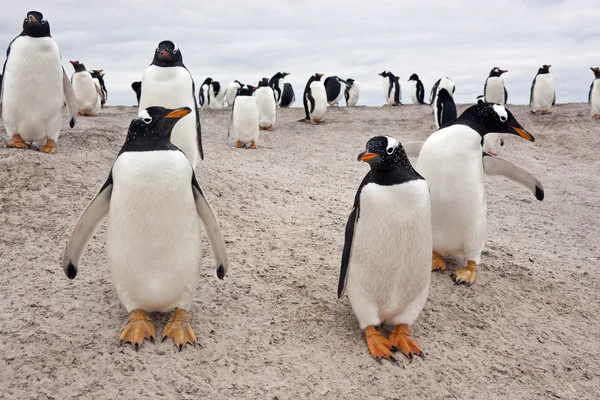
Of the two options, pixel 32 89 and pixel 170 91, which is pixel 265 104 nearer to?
pixel 32 89

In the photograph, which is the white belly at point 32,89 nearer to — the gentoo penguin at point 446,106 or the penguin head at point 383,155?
the penguin head at point 383,155

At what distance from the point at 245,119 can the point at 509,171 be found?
245 inches

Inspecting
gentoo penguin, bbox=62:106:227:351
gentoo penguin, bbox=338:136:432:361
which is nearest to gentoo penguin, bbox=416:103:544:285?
gentoo penguin, bbox=338:136:432:361

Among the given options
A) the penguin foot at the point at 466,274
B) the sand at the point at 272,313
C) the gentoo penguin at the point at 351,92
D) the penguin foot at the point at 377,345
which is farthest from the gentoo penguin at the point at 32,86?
the gentoo penguin at the point at 351,92

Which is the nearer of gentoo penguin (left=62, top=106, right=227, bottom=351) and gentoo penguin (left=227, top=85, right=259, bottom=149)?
gentoo penguin (left=62, top=106, right=227, bottom=351)

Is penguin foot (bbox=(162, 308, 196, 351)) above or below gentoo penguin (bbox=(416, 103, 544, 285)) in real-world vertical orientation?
below

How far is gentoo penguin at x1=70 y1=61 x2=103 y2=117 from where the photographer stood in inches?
491

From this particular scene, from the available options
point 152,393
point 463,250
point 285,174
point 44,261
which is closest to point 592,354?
point 463,250

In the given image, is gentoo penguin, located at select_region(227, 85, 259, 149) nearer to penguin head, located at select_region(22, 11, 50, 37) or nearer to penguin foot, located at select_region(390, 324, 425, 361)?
penguin head, located at select_region(22, 11, 50, 37)

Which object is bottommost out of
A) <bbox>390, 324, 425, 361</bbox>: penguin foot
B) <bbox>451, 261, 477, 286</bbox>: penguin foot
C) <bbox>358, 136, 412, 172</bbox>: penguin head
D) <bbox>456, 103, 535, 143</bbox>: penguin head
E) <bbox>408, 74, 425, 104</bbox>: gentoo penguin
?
<bbox>390, 324, 425, 361</bbox>: penguin foot

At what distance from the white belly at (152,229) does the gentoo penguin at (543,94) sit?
14.0 m

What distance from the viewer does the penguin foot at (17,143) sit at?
20.0ft

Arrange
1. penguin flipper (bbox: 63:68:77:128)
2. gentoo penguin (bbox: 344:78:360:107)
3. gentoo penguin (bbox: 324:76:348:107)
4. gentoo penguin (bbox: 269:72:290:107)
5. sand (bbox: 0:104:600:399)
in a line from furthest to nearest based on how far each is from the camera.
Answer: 1. gentoo penguin (bbox: 344:78:360:107)
2. gentoo penguin (bbox: 269:72:290:107)
3. gentoo penguin (bbox: 324:76:348:107)
4. penguin flipper (bbox: 63:68:77:128)
5. sand (bbox: 0:104:600:399)

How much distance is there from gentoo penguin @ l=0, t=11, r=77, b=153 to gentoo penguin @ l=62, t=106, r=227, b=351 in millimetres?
3311
